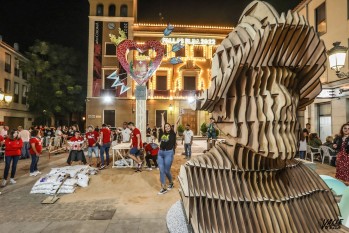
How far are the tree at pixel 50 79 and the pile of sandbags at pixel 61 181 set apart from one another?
67.3 feet

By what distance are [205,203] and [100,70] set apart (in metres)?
24.1

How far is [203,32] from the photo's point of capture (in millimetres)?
25016

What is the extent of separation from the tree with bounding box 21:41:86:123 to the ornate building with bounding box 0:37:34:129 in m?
1.96

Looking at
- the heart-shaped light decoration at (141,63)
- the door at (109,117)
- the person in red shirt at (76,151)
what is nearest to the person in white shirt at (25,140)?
the person in red shirt at (76,151)

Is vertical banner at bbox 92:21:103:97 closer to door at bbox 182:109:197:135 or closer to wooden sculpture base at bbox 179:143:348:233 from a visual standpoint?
door at bbox 182:109:197:135

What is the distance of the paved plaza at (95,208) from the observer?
436 centimetres

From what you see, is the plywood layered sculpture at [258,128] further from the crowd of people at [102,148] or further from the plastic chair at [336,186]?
the crowd of people at [102,148]

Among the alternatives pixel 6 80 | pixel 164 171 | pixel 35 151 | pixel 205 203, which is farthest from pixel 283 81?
pixel 6 80

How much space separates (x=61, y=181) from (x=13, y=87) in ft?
87.1

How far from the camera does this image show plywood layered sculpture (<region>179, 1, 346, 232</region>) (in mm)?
2557

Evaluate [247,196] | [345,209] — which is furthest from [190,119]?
[247,196]

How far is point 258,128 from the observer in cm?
259

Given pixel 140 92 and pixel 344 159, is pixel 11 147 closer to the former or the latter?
pixel 140 92

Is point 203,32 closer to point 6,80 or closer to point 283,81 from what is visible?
point 6,80
